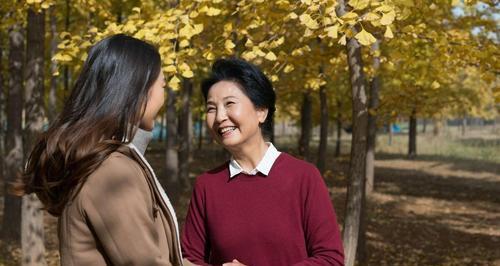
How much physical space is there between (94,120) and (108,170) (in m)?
0.18

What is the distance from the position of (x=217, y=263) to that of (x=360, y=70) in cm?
360

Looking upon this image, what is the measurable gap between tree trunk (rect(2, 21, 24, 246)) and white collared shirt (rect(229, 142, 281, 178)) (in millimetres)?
8177

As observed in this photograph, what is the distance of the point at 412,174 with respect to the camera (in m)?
23.9

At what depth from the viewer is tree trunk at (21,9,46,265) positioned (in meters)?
7.63

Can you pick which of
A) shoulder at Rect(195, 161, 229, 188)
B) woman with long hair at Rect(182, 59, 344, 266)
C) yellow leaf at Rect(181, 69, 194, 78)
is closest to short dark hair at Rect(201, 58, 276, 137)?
woman with long hair at Rect(182, 59, 344, 266)

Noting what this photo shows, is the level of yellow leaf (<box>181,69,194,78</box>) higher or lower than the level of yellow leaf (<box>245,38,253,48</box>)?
lower

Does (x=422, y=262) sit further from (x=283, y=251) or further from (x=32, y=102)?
(x=283, y=251)

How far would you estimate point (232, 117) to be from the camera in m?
2.59

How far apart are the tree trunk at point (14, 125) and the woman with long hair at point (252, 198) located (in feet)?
26.6

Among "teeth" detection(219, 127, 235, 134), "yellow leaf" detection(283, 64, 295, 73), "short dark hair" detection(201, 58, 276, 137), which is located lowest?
"teeth" detection(219, 127, 235, 134)

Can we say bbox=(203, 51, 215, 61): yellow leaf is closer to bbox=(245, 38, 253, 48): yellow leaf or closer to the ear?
bbox=(245, 38, 253, 48): yellow leaf

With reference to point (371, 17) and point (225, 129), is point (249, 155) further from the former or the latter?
point (371, 17)

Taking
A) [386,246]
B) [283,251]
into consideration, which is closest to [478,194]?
[386,246]

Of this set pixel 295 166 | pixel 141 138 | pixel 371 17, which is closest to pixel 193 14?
pixel 371 17
